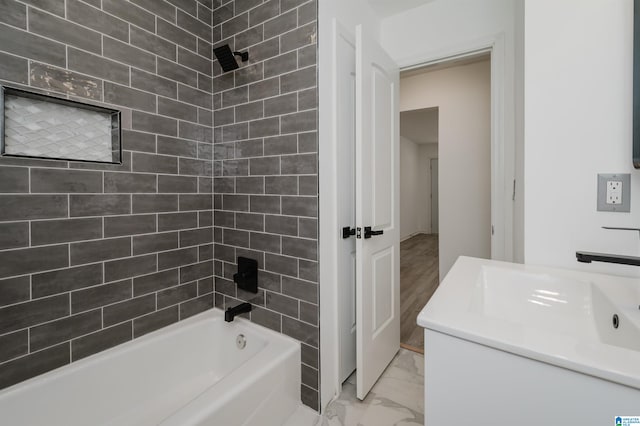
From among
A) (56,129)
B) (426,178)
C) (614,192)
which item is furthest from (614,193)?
(426,178)

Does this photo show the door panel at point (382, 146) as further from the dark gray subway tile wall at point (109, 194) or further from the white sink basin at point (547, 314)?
the dark gray subway tile wall at point (109, 194)

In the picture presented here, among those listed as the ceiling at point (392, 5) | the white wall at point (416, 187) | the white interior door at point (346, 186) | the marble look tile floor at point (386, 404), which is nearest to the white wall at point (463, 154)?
the ceiling at point (392, 5)

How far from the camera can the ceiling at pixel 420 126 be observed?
16.5 ft

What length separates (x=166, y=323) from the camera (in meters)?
Answer: 1.71

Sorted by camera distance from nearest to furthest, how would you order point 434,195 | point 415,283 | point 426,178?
1. point 415,283
2. point 426,178
3. point 434,195

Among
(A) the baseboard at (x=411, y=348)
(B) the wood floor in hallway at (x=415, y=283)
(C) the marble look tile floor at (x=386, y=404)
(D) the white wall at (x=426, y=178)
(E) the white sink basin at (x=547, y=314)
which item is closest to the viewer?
(E) the white sink basin at (x=547, y=314)

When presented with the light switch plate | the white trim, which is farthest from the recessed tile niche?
the light switch plate

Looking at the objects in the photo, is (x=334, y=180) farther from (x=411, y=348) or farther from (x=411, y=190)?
(x=411, y=190)

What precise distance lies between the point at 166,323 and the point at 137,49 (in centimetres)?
157

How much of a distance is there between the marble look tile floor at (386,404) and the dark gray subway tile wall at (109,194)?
3.50 feet

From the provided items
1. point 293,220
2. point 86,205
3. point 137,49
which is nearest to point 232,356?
point 293,220

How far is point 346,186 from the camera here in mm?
1740

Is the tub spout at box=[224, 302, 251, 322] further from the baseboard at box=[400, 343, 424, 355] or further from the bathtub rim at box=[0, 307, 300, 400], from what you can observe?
the baseboard at box=[400, 343, 424, 355]

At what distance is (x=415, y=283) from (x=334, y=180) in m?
2.59
